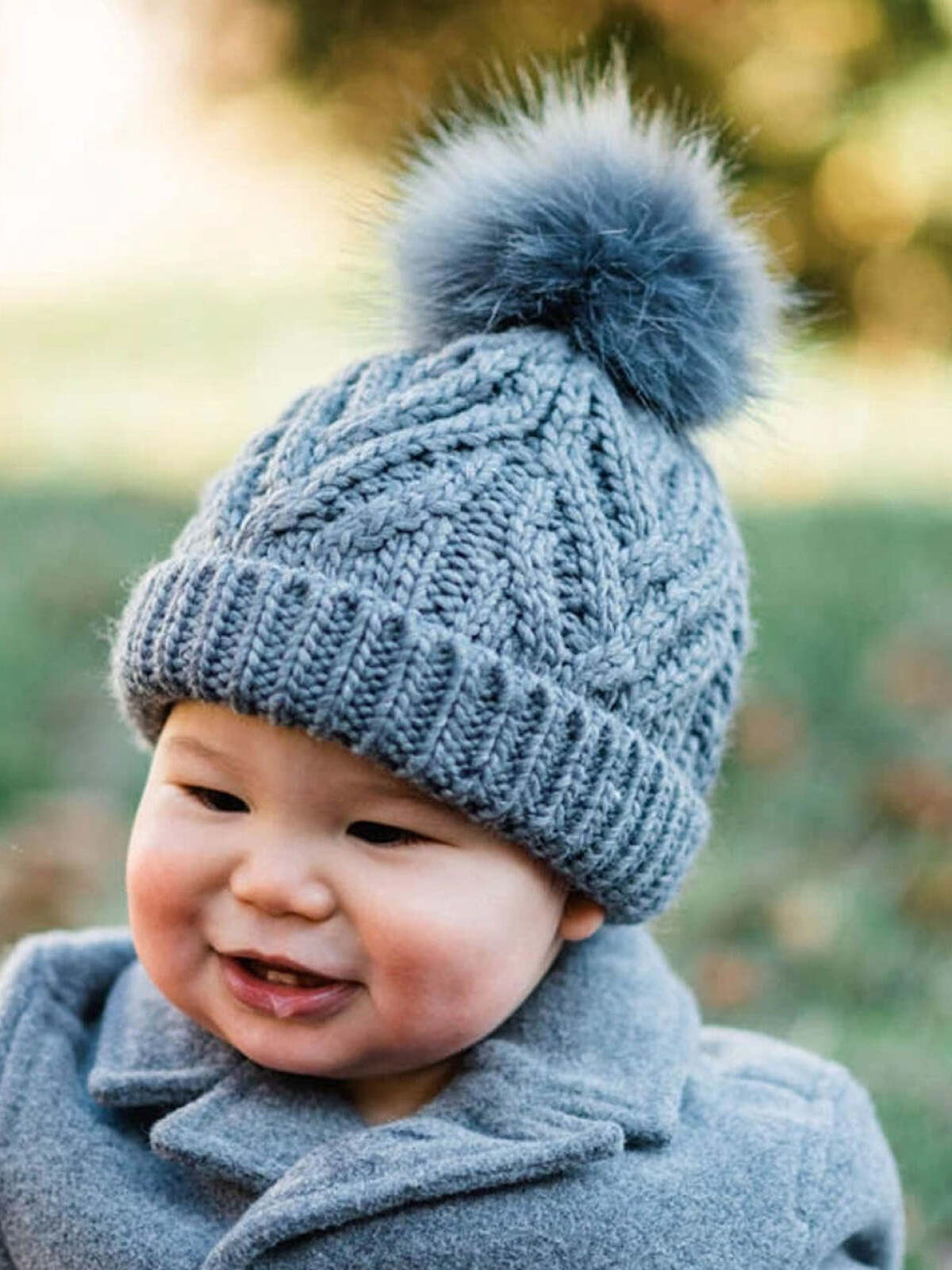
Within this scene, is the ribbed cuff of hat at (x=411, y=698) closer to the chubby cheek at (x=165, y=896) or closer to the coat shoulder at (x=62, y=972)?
the chubby cheek at (x=165, y=896)

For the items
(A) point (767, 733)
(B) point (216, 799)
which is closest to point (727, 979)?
(A) point (767, 733)

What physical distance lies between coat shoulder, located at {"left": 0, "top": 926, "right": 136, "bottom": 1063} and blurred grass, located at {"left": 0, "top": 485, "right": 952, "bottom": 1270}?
2.06 ft

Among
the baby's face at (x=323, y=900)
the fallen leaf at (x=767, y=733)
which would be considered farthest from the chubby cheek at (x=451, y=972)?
the fallen leaf at (x=767, y=733)

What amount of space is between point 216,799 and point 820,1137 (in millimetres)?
708

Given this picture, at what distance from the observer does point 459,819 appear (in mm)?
1694

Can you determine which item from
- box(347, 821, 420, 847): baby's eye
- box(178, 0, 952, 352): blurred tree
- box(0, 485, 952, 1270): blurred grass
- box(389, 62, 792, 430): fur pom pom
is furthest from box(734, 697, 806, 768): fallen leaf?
box(178, 0, 952, 352): blurred tree

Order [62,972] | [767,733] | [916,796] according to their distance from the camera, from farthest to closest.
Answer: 1. [767,733]
2. [916,796]
3. [62,972]

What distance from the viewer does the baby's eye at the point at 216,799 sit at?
5.71 feet

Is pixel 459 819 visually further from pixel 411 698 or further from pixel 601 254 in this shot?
pixel 601 254

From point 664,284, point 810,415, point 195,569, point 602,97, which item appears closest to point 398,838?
point 195,569

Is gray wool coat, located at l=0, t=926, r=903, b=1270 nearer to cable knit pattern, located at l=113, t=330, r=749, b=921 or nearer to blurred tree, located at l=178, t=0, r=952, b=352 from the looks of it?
cable knit pattern, located at l=113, t=330, r=749, b=921

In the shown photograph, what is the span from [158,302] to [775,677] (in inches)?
149

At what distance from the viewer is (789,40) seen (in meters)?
7.09

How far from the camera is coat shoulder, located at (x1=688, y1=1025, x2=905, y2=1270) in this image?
71.1 inches
